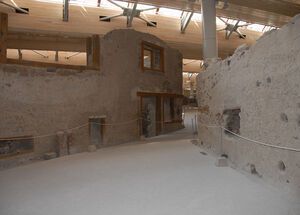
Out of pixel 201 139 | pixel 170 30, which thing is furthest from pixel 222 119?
pixel 170 30

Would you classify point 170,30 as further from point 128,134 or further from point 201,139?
point 201,139

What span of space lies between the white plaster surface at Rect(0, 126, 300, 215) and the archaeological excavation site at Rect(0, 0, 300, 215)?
0.09 feet

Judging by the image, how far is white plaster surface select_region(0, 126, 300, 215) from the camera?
11.1 feet

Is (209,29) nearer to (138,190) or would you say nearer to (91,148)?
(91,148)

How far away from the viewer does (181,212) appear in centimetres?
329

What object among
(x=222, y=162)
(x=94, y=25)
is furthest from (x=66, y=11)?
(x=222, y=162)

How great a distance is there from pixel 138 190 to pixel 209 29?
848 centimetres

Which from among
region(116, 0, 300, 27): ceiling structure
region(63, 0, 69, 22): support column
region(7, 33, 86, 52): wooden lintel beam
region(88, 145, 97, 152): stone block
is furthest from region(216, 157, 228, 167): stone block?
region(63, 0, 69, 22): support column

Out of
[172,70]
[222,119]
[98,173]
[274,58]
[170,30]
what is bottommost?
[98,173]

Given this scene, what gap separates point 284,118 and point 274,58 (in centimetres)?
96

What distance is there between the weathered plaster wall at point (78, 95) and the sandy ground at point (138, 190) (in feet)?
4.52

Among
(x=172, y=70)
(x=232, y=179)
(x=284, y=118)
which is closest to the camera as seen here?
(x=284, y=118)

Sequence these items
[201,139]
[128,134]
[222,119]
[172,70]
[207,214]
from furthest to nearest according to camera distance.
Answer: [172,70] → [128,134] → [201,139] → [222,119] → [207,214]

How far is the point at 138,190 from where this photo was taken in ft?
13.6
